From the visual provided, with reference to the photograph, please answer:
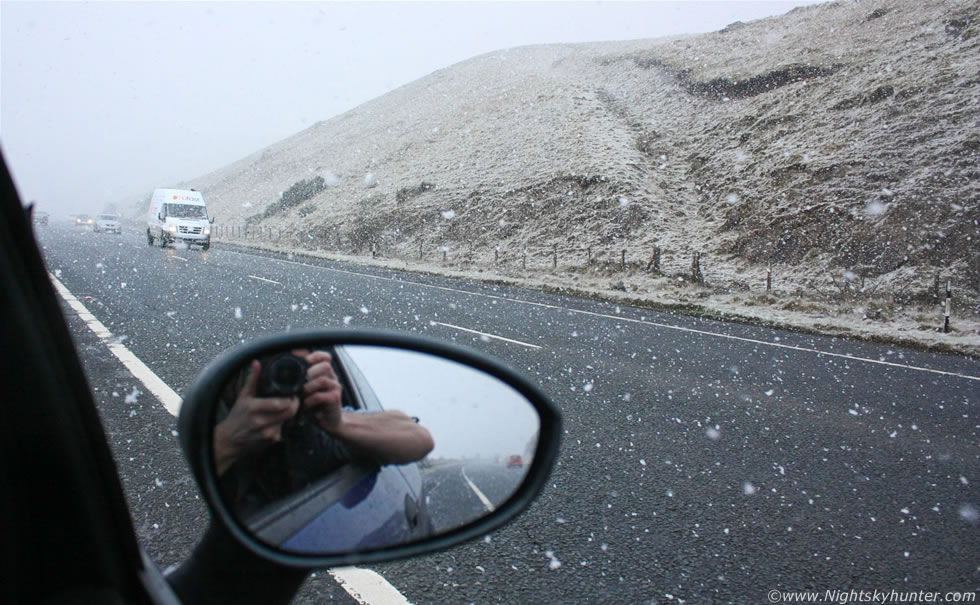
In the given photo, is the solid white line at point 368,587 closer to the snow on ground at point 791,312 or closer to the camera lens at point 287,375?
the camera lens at point 287,375

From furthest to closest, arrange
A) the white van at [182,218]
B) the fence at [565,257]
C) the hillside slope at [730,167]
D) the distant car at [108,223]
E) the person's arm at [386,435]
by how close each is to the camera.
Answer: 1. the distant car at [108,223]
2. the white van at [182,218]
3. the fence at [565,257]
4. the hillside slope at [730,167]
5. the person's arm at [386,435]

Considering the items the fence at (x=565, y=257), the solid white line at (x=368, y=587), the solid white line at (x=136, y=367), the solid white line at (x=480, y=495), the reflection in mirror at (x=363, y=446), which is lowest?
the fence at (x=565, y=257)

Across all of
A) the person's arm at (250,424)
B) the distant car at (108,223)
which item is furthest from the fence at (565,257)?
the person's arm at (250,424)

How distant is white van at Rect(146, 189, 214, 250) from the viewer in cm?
2794

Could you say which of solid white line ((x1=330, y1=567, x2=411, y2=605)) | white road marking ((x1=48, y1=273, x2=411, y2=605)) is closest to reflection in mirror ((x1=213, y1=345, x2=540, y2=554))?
white road marking ((x1=48, y1=273, x2=411, y2=605))

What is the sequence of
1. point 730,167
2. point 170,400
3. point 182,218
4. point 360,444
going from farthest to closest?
point 730,167 → point 182,218 → point 170,400 → point 360,444

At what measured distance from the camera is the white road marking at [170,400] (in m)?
2.88

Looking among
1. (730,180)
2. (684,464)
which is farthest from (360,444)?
(730,180)

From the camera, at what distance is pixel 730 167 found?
31484 millimetres

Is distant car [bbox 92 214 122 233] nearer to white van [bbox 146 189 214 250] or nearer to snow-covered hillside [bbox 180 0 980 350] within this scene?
snow-covered hillside [bbox 180 0 980 350]

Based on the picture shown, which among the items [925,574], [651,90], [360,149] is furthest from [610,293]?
[360,149]

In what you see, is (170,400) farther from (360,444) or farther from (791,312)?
(791,312)

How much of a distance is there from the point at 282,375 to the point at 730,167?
3322 cm

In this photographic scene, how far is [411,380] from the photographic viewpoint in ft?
4.75
